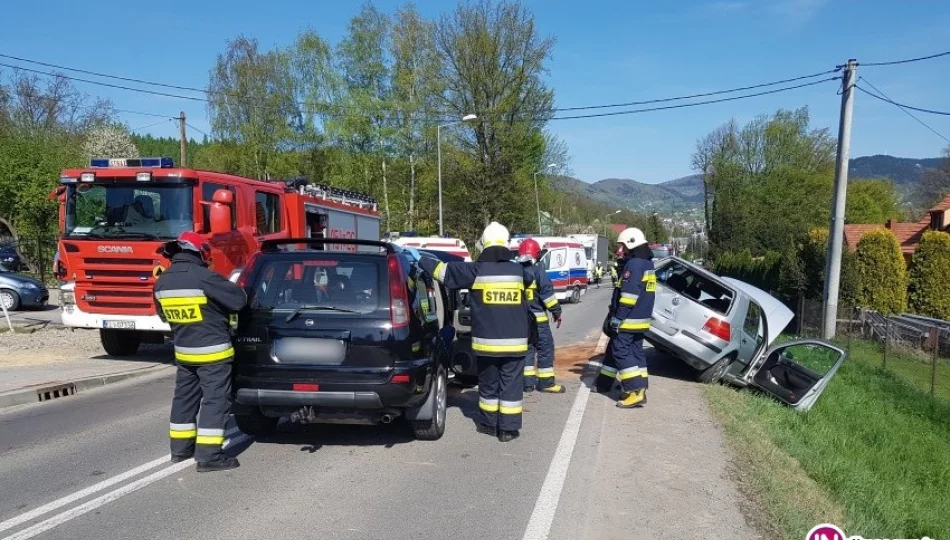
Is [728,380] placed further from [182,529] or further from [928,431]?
[182,529]

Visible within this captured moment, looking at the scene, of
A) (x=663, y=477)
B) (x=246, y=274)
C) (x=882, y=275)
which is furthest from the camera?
(x=882, y=275)

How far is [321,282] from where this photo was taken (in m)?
5.77

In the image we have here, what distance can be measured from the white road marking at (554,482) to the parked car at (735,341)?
2.14 m

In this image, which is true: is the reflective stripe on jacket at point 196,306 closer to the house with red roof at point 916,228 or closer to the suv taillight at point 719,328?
the suv taillight at point 719,328

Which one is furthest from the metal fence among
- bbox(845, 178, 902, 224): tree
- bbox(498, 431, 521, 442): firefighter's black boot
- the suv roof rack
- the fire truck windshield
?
bbox(845, 178, 902, 224): tree

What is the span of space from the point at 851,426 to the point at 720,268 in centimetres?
4323

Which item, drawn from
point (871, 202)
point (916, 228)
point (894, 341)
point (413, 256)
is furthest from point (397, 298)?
point (871, 202)

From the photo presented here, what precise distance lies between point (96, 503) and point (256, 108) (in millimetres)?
40944

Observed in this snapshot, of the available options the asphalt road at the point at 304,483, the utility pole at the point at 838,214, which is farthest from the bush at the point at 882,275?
the asphalt road at the point at 304,483

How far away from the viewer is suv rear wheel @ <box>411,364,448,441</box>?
6090 mm

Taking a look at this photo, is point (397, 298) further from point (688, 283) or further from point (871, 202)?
point (871, 202)

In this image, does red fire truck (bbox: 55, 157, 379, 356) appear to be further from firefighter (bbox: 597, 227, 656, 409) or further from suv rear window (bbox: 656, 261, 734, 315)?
suv rear window (bbox: 656, 261, 734, 315)

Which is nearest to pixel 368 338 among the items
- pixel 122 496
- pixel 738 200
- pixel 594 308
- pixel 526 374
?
pixel 122 496

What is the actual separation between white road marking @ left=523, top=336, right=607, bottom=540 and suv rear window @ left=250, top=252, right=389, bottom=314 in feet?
6.11
